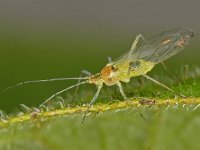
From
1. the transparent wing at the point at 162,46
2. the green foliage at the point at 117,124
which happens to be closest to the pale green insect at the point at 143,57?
the transparent wing at the point at 162,46

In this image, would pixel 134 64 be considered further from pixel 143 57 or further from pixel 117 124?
pixel 117 124

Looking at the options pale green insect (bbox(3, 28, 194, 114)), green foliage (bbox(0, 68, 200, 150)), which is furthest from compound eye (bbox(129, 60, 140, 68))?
green foliage (bbox(0, 68, 200, 150))

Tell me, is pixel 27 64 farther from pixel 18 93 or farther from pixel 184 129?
pixel 184 129

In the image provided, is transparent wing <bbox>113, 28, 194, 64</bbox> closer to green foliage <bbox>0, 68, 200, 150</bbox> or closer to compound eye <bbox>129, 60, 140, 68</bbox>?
compound eye <bbox>129, 60, 140, 68</bbox>

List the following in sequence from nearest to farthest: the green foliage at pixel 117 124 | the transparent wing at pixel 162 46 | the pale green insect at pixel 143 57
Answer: the green foliage at pixel 117 124
the pale green insect at pixel 143 57
the transparent wing at pixel 162 46

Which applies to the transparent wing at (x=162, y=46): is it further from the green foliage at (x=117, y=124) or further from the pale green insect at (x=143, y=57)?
the green foliage at (x=117, y=124)

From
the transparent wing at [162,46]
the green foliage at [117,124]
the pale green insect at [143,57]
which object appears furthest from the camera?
the transparent wing at [162,46]

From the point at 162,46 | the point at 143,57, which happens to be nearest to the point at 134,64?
the point at 143,57

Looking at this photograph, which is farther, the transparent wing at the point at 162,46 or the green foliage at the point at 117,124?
the transparent wing at the point at 162,46
